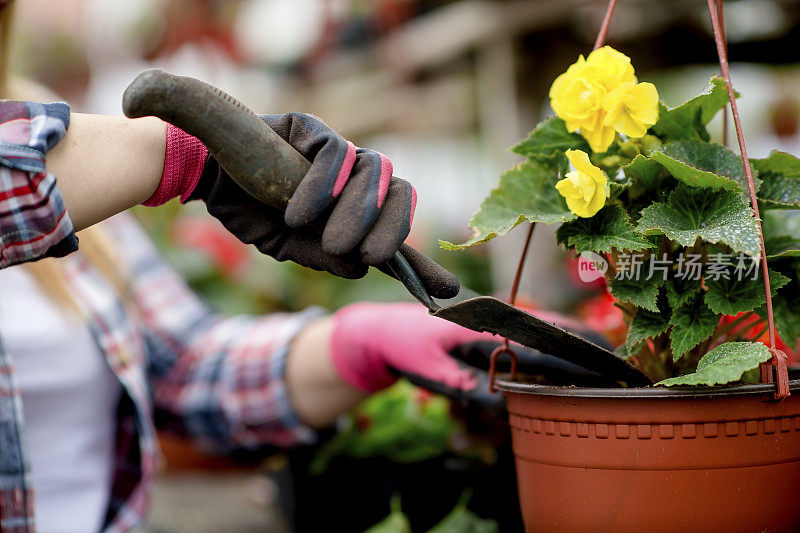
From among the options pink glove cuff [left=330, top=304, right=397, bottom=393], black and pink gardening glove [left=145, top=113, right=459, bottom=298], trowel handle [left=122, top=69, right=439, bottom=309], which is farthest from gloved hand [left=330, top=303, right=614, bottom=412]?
trowel handle [left=122, top=69, right=439, bottom=309]

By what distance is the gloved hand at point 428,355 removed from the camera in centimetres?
79

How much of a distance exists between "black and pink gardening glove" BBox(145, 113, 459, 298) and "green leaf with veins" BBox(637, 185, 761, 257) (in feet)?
0.65

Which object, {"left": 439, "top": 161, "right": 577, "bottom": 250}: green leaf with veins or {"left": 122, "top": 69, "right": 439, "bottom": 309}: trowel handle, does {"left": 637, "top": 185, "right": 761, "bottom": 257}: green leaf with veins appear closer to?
{"left": 439, "top": 161, "right": 577, "bottom": 250}: green leaf with veins

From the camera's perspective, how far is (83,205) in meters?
0.59

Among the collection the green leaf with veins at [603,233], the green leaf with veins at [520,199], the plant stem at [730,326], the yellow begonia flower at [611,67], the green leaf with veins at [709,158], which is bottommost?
the plant stem at [730,326]

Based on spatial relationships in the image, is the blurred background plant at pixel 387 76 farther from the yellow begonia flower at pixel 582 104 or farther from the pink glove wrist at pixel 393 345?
the yellow begonia flower at pixel 582 104

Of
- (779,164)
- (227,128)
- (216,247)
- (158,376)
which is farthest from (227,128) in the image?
(216,247)

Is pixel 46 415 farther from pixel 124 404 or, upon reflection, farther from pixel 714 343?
pixel 714 343

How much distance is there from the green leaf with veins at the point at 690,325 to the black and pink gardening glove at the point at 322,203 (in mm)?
217

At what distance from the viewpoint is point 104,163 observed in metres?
0.60

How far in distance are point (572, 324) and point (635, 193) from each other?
253mm

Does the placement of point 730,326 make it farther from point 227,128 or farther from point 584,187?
point 227,128

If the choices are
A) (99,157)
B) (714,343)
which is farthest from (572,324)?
(99,157)

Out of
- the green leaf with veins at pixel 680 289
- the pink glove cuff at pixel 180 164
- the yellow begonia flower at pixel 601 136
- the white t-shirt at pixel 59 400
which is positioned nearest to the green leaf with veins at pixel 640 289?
the green leaf with veins at pixel 680 289
